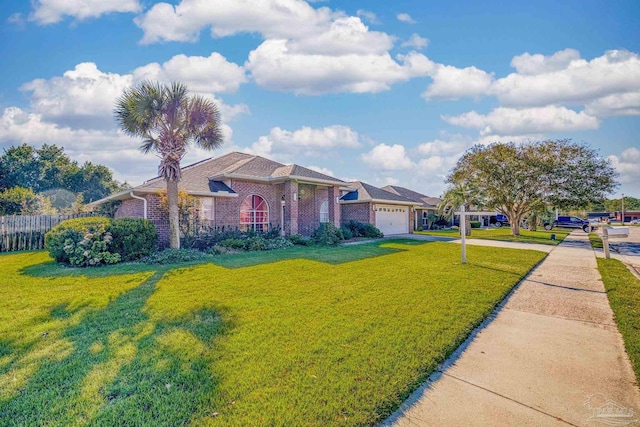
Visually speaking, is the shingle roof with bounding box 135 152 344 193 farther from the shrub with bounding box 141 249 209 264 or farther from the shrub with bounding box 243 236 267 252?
the shrub with bounding box 141 249 209 264

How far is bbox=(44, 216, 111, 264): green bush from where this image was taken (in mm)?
9922

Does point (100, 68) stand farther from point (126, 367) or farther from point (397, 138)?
point (397, 138)

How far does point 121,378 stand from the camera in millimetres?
3248

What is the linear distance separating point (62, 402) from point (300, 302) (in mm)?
3712

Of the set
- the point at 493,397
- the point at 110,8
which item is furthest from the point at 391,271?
the point at 110,8

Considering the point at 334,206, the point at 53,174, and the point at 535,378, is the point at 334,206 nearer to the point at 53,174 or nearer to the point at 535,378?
the point at 535,378

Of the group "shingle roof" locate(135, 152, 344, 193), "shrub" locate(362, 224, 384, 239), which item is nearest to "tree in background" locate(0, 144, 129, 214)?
"shingle roof" locate(135, 152, 344, 193)

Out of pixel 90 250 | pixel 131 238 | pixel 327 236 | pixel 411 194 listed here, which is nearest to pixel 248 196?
pixel 327 236

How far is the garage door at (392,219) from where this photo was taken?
23.9 metres

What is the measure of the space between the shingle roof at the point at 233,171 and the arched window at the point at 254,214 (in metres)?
1.55

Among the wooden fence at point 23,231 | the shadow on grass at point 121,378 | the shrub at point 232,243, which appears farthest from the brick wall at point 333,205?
the shadow on grass at point 121,378

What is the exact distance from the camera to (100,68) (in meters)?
12.1

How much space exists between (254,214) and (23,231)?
11.0 m

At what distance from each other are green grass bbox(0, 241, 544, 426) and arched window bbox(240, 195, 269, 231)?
879 cm
